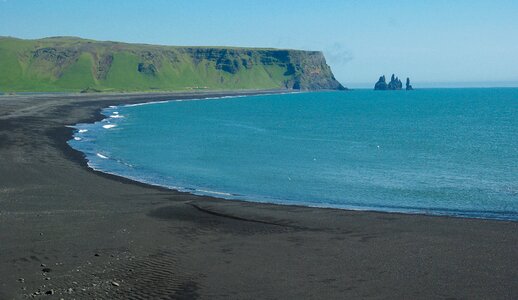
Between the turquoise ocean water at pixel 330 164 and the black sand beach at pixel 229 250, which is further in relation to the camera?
the turquoise ocean water at pixel 330 164

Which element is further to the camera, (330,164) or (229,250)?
(330,164)

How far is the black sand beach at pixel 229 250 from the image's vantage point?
712 inches

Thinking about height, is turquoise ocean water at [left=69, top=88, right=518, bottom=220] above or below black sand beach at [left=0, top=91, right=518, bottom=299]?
below

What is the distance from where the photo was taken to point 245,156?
5525 centimetres

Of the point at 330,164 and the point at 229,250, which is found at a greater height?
the point at 229,250

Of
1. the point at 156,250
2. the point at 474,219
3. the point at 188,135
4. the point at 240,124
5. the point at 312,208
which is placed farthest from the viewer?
the point at 240,124

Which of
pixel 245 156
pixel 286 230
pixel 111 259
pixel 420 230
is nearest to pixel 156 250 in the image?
pixel 111 259

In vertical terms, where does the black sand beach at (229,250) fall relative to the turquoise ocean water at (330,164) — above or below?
above

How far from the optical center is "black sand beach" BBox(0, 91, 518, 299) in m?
18.1

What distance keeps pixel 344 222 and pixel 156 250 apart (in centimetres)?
931

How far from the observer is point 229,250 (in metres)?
22.7

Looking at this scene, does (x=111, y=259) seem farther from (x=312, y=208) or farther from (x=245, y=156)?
(x=245, y=156)

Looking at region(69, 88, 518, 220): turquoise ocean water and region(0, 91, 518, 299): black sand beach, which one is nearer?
region(0, 91, 518, 299): black sand beach

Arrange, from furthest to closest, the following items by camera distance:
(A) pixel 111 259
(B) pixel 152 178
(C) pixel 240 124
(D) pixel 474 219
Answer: (C) pixel 240 124
(B) pixel 152 178
(D) pixel 474 219
(A) pixel 111 259
